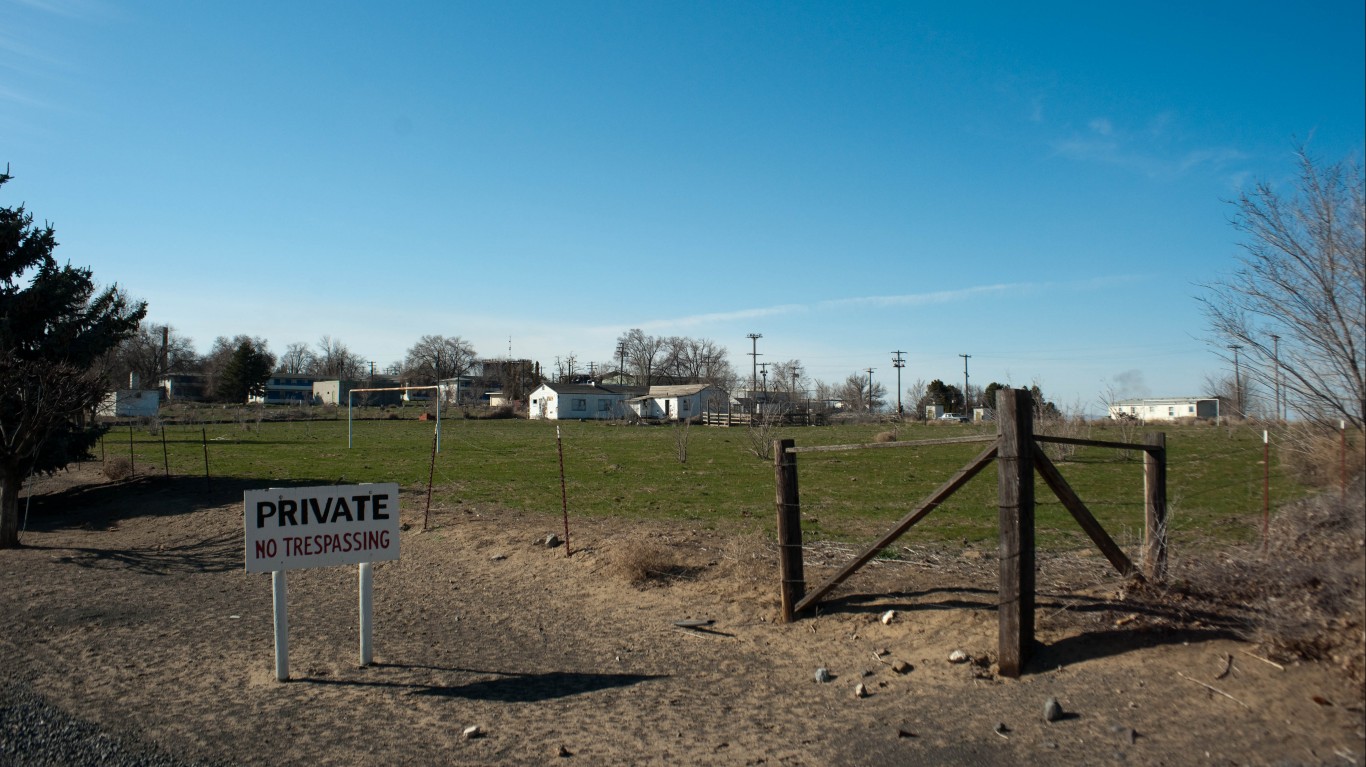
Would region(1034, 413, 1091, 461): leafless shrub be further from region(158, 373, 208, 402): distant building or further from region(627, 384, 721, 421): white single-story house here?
region(158, 373, 208, 402): distant building

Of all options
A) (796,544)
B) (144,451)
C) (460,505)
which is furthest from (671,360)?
(796,544)

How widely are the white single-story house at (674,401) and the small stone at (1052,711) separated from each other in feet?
244

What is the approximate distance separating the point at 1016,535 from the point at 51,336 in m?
20.1

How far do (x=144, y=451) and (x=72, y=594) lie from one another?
2458cm

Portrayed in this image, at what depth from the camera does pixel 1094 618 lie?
626cm

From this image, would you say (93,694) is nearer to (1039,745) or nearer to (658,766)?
(658,766)

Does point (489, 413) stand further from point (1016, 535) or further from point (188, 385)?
point (1016, 535)

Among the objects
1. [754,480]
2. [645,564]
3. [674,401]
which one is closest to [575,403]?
[674,401]

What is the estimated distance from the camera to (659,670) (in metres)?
6.88

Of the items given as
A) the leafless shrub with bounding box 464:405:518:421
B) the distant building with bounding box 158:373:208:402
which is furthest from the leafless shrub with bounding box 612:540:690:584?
the distant building with bounding box 158:373:208:402

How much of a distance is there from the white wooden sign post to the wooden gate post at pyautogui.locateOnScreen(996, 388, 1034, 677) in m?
4.76

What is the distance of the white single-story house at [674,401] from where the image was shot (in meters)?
81.4

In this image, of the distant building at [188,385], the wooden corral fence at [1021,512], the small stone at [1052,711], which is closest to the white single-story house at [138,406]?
the distant building at [188,385]

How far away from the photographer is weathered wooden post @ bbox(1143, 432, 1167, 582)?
6642 mm
